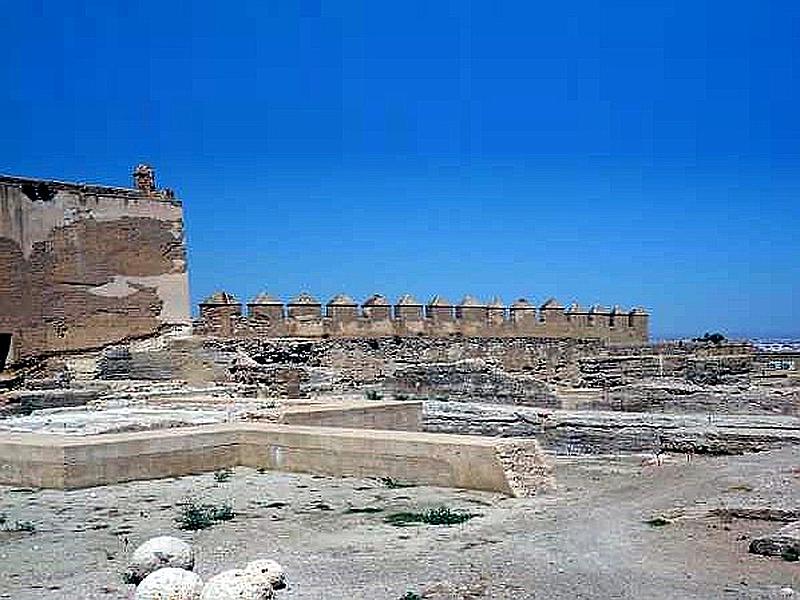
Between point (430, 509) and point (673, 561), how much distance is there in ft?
8.05

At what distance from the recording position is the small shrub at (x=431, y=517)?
809 cm

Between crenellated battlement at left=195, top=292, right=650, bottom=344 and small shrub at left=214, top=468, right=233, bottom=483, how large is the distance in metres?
9.24

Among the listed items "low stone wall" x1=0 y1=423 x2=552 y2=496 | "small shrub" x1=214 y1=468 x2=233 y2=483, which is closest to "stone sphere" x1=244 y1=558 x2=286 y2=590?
"low stone wall" x1=0 y1=423 x2=552 y2=496

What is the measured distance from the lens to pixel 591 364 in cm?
2381

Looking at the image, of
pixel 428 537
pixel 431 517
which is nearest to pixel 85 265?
pixel 431 517

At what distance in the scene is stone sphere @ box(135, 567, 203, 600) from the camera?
527 centimetres

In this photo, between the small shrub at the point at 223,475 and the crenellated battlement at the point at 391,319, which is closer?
the small shrub at the point at 223,475

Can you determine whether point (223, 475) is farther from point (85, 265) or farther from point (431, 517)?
point (85, 265)

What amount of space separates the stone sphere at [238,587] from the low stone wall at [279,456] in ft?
14.4

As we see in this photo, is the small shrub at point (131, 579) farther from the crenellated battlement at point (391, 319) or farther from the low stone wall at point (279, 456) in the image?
the crenellated battlement at point (391, 319)

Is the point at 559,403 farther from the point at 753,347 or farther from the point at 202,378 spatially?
the point at 753,347

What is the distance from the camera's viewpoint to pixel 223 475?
10703 mm

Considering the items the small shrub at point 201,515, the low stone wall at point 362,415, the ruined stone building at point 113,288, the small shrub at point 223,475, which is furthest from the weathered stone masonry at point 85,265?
the small shrub at point 201,515

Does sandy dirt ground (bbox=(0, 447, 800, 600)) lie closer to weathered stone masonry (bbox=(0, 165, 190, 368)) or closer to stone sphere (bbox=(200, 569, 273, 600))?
stone sphere (bbox=(200, 569, 273, 600))
